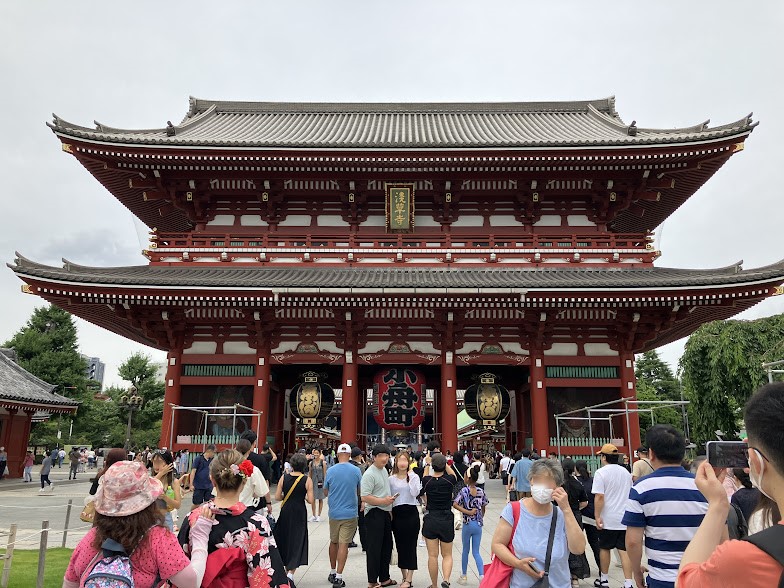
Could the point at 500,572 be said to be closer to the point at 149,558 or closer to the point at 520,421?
the point at 149,558

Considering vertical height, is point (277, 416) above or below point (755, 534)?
above

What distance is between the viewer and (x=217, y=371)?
1680cm

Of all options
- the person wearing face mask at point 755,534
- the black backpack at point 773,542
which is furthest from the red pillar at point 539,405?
the black backpack at point 773,542

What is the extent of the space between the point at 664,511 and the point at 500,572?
1.37m

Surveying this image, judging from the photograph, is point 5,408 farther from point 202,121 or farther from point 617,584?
point 617,584

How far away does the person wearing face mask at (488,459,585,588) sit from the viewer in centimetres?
390

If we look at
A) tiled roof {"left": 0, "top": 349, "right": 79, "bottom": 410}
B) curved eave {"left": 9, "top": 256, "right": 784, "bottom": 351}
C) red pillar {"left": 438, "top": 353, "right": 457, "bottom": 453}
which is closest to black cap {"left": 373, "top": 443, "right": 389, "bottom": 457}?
curved eave {"left": 9, "top": 256, "right": 784, "bottom": 351}

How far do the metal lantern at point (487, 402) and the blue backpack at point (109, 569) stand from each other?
49.8 ft

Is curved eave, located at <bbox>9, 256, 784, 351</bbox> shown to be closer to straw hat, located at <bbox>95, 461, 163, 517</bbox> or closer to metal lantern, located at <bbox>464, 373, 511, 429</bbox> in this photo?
metal lantern, located at <bbox>464, 373, 511, 429</bbox>

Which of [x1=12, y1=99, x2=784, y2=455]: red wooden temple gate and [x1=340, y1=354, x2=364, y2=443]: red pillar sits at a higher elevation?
[x1=12, y1=99, x2=784, y2=455]: red wooden temple gate

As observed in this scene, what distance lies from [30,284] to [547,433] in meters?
15.8

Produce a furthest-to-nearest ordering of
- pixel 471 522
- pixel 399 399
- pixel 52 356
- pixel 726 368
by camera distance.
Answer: pixel 52 356
pixel 726 368
pixel 399 399
pixel 471 522

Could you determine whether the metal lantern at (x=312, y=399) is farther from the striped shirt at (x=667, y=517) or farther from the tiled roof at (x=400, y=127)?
the striped shirt at (x=667, y=517)

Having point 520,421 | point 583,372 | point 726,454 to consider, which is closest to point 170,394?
point 520,421
